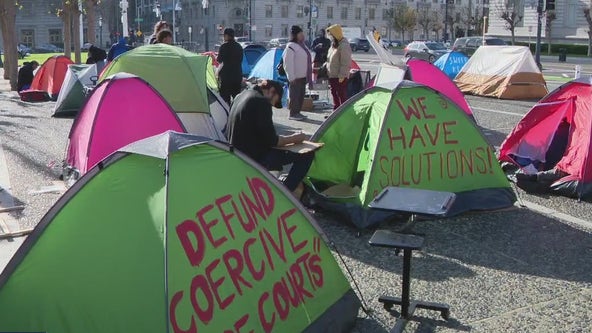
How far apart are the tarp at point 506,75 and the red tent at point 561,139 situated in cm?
889

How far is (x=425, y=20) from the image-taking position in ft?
284

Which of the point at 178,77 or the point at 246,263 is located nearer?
the point at 246,263

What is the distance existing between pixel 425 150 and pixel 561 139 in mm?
2423

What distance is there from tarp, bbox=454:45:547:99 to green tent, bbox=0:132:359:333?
14278 mm

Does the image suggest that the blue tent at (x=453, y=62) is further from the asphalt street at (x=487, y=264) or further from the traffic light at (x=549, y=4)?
the asphalt street at (x=487, y=264)

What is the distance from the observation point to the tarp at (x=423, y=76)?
11.1 metres

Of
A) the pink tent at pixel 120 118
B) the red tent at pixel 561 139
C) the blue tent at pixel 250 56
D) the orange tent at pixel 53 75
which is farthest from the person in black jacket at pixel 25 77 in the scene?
the red tent at pixel 561 139

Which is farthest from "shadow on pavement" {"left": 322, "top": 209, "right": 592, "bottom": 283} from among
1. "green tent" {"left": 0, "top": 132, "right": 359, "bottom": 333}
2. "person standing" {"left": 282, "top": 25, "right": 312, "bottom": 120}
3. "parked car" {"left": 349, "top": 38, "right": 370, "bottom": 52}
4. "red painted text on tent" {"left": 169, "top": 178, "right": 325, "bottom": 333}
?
"parked car" {"left": 349, "top": 38, "right": 370, "bottom": 52}

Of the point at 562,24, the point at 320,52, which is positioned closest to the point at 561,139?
the point at 320,52

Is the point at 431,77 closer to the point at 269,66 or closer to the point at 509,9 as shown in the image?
the point at 269,66

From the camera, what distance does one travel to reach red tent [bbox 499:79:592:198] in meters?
7.63

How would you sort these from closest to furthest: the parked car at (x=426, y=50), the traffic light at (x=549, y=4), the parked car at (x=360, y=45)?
the traffic light at (x=549, y=4), the parked car at (x=426, y=50), the parked car at (x=360, y=45)

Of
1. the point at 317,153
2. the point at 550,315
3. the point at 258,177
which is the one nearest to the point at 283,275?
the point at 258,177

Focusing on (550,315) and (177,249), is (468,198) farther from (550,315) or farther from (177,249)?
(177,249)
